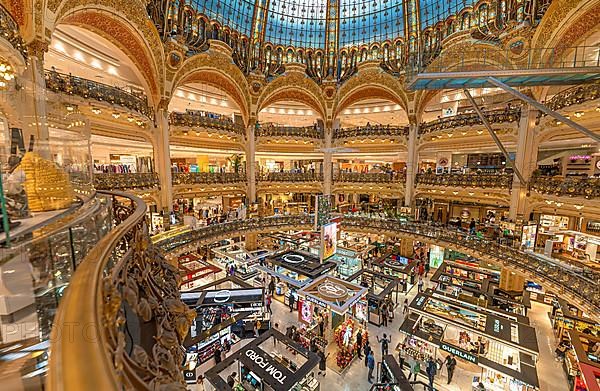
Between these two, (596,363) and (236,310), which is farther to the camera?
(236,310)

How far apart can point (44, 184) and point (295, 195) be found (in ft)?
86.2

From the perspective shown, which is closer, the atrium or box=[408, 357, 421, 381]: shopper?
the atrium

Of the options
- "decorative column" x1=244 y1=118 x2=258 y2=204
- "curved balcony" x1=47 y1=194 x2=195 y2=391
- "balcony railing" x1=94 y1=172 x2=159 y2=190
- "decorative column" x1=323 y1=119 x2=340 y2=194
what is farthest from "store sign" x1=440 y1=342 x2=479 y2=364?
"balcony railing" x1=94 y1=172 x2=159 y2=190

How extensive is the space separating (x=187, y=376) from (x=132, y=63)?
57.5 feet

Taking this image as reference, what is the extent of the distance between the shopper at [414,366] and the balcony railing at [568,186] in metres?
10.8

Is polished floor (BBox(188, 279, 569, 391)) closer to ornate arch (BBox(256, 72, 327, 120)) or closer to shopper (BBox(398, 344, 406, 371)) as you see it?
shopper (BBox(398, 344, 406, 371))

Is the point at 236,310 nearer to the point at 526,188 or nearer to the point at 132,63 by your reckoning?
the point at 132,63

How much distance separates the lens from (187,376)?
9500 mm

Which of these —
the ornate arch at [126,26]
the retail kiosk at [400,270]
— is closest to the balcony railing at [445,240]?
the retail kiosk at [400,270]

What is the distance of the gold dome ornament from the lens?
3.53 m

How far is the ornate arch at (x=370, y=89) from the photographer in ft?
74.9

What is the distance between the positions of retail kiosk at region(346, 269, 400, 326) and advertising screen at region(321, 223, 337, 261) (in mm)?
1982

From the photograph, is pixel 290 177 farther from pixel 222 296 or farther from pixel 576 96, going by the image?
pixel 576 96

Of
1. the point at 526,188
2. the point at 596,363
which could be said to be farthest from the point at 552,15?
the point at 596,363
